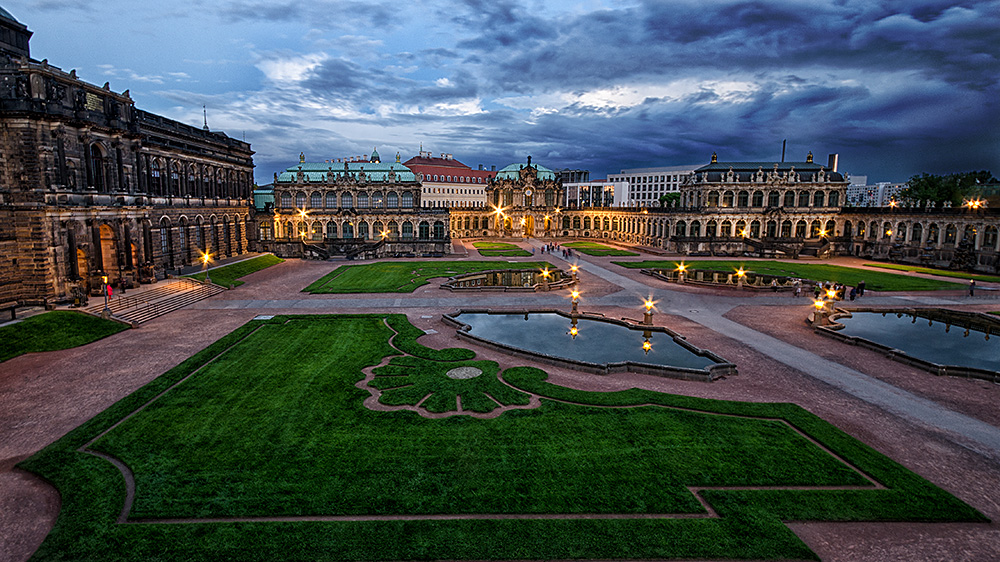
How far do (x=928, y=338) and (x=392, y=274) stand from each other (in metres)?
52.6

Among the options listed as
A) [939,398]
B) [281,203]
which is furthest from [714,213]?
[281,203]

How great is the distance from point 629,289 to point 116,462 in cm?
4451

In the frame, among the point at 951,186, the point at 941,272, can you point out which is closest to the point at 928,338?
the point at 941,272

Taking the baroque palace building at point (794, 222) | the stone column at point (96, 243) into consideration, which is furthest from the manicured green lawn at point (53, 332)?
the baroque palace building at point (794, 222)

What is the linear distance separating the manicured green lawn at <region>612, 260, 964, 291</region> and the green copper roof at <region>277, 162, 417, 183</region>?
5121 centimetres

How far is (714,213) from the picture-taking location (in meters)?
96.6

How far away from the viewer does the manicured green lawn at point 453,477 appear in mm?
13633

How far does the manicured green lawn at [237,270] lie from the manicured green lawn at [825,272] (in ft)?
168

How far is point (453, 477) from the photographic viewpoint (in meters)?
16.7

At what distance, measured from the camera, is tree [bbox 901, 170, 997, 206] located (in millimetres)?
91938

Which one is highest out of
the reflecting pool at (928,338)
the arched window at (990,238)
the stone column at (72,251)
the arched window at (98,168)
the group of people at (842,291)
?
the arched window at (98,168)

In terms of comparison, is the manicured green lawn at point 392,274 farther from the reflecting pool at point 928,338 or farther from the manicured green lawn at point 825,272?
the reflecting pool at point 928,338

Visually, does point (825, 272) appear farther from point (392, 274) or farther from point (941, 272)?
point (392, 274)

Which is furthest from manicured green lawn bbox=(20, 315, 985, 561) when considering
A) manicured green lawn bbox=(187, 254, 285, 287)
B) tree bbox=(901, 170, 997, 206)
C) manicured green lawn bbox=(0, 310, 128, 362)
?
tree bbox=(901, 170, 997, 206)
